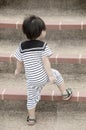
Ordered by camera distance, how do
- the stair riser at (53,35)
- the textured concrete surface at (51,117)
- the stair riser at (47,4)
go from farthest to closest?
the stair riser at (47,4) < the stair riser at (53,35) < the textured concrete surface at (51,117)

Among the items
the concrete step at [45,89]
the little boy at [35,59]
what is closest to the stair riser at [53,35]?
the concrete step at [45,89]

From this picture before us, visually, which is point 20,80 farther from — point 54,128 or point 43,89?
point 54,128

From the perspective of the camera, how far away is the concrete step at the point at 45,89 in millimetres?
3865

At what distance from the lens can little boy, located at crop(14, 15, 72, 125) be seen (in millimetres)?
3441

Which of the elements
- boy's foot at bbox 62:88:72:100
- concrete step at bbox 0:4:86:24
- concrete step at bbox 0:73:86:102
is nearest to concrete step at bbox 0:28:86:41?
concrete step at bbox 0:4:86:24

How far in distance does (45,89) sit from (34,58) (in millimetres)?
582

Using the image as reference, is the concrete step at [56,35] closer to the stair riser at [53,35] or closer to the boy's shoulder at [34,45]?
the stair riser at [53,35]

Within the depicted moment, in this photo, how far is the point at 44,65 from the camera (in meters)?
3.54

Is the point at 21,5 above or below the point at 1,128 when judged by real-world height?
above

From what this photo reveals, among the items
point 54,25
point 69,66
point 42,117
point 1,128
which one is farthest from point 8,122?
point 54,25

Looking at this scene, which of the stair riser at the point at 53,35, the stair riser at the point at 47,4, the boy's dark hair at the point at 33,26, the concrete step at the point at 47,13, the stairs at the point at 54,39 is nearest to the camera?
the boy's dark hair at the point at 33,26

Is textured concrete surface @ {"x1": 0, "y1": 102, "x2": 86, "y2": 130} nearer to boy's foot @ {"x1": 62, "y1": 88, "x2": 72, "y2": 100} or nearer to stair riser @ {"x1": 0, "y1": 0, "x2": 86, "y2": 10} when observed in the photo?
boy's foot @ {"x1": 62, "y1": 88, "x2": 72, "y2": 100}

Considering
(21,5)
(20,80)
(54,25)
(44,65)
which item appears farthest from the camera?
(21,5)

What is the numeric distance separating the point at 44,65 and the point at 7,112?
32.7 inches
